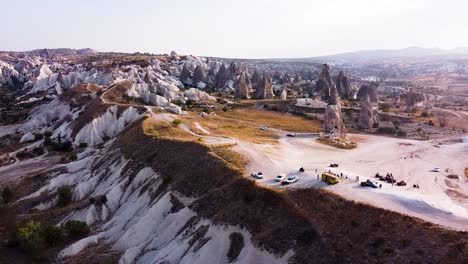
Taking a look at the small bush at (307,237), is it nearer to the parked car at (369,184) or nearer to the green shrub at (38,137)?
Result: the parked car at (369,184)

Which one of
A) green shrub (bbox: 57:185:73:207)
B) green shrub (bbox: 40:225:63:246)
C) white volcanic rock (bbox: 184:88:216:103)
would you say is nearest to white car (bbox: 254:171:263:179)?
green shrub (bbox: 40:225:63:246)

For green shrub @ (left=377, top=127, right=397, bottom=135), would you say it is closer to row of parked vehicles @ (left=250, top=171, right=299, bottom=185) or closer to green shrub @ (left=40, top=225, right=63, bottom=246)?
row of parked vehicles @ (left=250, top=171, right=299, bottom=185)

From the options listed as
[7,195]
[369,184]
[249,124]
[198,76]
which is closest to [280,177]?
[369,184]

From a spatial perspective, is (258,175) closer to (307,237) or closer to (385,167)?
(307,237)

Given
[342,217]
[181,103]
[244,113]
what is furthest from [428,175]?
[181,103]

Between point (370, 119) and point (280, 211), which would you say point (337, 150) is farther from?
point (280, 211)

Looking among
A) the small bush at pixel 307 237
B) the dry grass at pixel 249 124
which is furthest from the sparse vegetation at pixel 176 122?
the small bush at pixel 307 237
